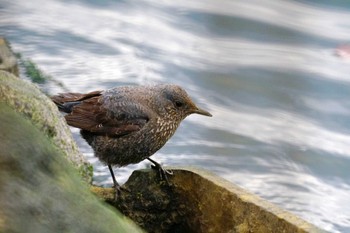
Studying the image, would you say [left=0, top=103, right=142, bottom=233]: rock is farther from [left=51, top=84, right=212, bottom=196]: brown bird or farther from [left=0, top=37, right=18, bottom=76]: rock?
[left=0, top=37, right=18, bottom=76]: rock

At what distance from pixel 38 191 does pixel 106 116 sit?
1.93 metres

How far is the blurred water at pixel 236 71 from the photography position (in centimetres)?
629

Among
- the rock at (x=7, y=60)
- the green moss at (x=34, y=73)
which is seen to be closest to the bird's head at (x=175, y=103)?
the rock at (x=7, y=60)

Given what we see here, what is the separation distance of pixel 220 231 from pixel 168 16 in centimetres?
554

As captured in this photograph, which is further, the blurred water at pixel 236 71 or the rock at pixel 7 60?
the blurred water at pixel 236 71

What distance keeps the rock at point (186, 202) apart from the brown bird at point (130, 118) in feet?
0.73

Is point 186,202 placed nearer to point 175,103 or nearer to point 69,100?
point 175,103

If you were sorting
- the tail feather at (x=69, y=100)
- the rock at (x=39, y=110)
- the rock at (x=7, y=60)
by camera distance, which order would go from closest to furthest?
the rock at (x=39, y=110) < the tail feather at (x=69, y=100) < the rock at (x=7, y=60)

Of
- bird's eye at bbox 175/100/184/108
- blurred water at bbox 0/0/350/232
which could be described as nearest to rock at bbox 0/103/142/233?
bird's eye at bbox 175/100/184/108

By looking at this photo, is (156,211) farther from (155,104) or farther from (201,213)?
(155,104)

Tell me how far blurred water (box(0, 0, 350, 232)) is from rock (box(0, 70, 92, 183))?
1.15 m

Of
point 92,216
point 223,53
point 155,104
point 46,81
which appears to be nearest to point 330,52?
point 223,53

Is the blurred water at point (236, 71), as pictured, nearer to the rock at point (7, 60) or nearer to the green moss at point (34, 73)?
the green moss at point (34, 73)

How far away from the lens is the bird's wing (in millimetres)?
4148
